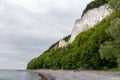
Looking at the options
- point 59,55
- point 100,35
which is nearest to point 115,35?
point 100,35

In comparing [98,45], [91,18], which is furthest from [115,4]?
[91,18]

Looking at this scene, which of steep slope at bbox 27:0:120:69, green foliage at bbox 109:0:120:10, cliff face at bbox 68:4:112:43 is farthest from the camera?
cliff face at bbox 68:4:112:43

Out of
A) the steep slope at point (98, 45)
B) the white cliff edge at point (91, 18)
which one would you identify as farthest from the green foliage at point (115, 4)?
the white cliff edge at point (91, 18)

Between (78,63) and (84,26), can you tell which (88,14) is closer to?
(84,26)

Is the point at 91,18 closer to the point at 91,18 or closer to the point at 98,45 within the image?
the point at 91,18

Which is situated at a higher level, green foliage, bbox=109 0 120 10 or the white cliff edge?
the white cliff edge

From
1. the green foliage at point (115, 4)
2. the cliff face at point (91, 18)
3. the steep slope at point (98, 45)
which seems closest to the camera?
the green foliage at point (115, 4)

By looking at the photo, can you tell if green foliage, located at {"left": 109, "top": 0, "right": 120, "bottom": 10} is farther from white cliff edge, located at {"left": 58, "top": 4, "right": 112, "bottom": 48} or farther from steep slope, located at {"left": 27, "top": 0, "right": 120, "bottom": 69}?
white cliff edge, located at {"left": 58, "top": 4, "right": 112, "bottom": 48}

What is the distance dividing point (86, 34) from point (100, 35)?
33.4m

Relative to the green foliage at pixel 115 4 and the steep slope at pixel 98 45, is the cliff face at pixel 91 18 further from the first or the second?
the green foliage at pixel 115 4

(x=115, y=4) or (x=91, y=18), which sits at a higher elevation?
(x=91, y=18)

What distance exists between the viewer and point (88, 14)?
526 ft

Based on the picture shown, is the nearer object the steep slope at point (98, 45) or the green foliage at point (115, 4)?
the green foliage at point (115, 4)

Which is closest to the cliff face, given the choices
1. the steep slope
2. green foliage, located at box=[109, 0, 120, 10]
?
the steep slope
